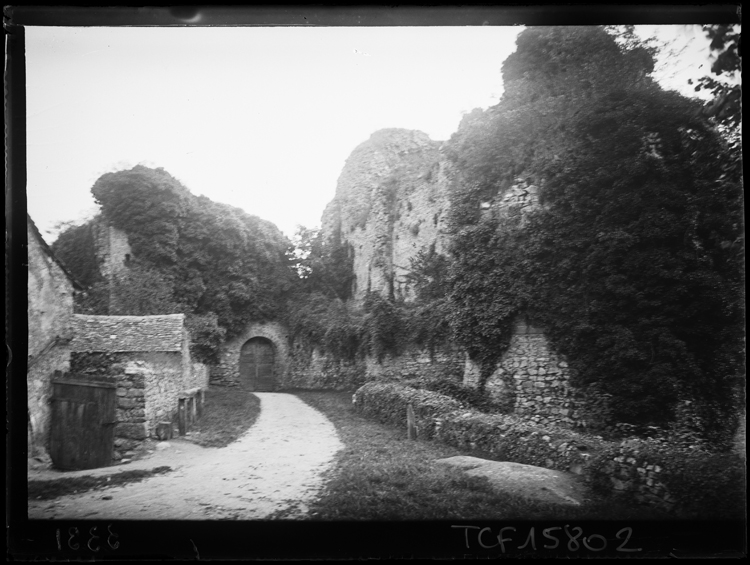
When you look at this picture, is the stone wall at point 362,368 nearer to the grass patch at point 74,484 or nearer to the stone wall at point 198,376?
the stone wall at point 198,376

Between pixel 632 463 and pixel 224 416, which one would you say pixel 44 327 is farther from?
pixel 632 463

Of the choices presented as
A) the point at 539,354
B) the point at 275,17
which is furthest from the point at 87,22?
the point at 539,354

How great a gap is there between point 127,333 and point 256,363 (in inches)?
73.8

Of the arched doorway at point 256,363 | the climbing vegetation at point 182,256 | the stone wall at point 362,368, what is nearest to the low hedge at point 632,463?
the stone wall at point 362,368

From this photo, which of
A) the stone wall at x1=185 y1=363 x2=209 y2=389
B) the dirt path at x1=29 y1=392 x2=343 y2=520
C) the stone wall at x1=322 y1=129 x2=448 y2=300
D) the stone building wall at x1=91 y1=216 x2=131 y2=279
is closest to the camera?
the dirt path at x1=29 y1=392 x2=343 y2=520

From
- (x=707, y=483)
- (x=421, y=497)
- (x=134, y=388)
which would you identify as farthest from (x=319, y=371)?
(x=707, y=483)

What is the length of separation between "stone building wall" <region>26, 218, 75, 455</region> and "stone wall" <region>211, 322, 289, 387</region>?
2.03 m

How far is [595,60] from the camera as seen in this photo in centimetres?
535

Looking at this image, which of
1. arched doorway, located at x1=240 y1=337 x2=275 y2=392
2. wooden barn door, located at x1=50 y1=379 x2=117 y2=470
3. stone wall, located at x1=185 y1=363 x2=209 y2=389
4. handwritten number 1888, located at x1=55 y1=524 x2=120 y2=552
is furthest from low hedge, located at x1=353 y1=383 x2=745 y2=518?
wooden barn door, located at x1=50 y1=379 x2=117 y2=470

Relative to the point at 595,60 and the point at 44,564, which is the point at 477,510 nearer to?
the point at 44,564

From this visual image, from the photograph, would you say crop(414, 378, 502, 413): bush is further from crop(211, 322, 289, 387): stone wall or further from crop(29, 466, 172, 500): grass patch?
crop(29, 466, 172, 500): grass patch

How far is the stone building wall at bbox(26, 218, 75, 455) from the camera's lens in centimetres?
548

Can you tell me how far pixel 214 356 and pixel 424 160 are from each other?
453cm

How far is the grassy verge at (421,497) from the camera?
4.86 m
